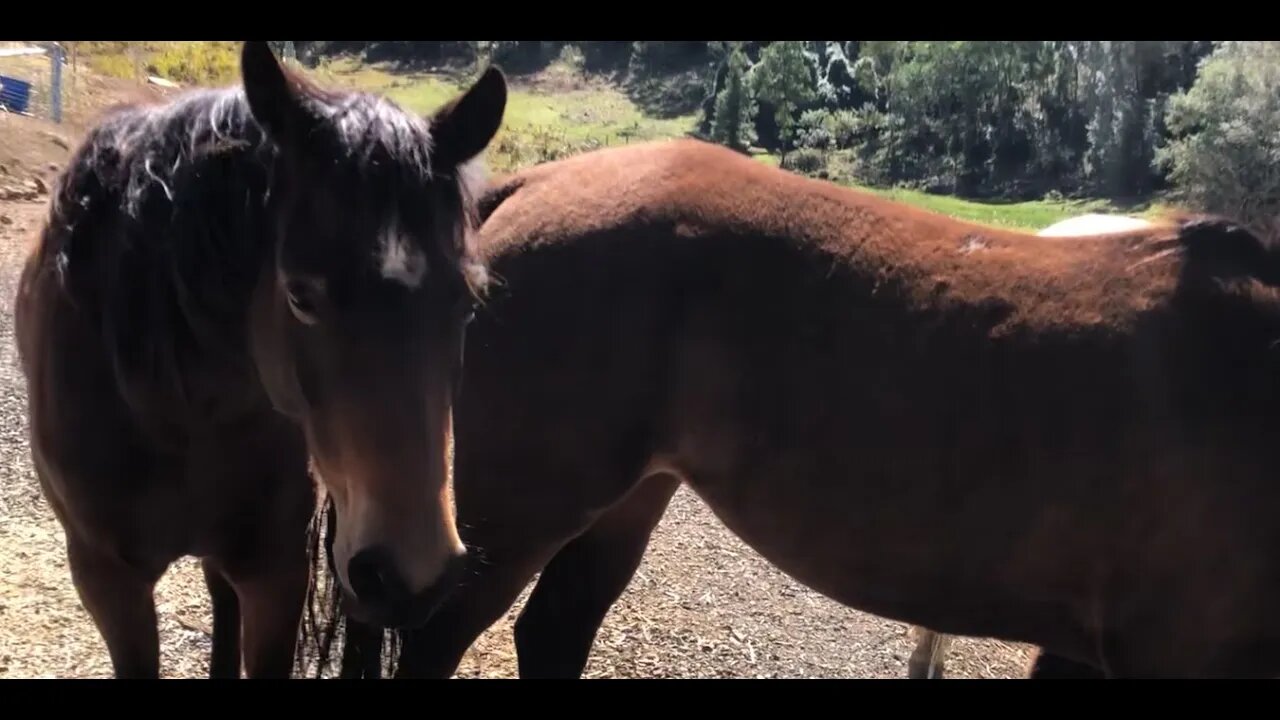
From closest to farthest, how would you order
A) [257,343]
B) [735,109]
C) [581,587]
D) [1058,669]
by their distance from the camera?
[257,343], [1058,669], [581,587], [735,109]

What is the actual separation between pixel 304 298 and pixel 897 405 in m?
1.35

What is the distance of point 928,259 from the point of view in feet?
7.36

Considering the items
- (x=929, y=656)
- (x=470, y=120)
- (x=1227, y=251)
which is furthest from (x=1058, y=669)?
(x=470, y=120)

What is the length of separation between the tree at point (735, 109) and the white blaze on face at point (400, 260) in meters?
20.9

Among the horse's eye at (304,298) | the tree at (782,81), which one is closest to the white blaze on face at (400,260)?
the horse's eye at (304,298)

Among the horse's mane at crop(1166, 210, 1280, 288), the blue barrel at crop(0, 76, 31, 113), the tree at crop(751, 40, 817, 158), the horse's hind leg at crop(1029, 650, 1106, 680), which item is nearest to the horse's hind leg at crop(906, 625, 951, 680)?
the horse's hind leg at crop(1029, 650, 1106, 680)

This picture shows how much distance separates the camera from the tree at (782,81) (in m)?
22.5

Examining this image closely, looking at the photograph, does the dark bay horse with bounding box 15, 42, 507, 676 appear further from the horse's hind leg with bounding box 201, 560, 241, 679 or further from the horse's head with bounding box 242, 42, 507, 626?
the horse's hind leg with bounding box 201, 560, 241, 679

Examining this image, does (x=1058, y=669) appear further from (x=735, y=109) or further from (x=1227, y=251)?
(x=735, y=109)

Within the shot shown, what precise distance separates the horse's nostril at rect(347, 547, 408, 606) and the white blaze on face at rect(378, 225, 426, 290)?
0.41 m

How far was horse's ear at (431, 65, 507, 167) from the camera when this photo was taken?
163 cm

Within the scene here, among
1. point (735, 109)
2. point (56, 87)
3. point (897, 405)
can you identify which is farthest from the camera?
point (735, 109)

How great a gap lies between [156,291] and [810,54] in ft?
79.5

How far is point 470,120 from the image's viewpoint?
165cm
